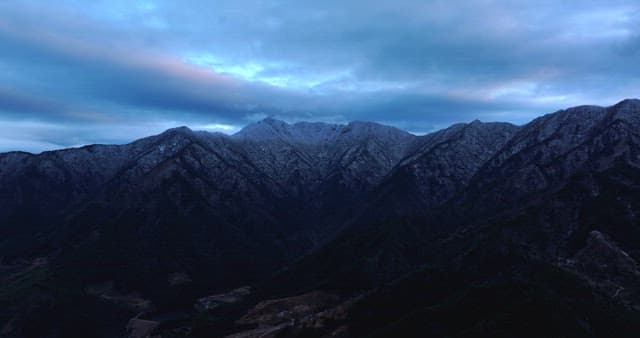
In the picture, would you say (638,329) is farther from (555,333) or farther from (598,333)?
(555,333)

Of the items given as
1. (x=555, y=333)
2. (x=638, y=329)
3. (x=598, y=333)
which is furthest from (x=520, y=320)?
(x=638, y=329)

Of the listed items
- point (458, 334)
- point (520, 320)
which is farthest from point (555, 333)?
point (458, 334)

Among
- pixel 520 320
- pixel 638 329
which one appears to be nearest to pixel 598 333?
pixel 638 329

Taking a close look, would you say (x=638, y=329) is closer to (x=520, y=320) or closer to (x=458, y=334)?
(x=520, y=320)

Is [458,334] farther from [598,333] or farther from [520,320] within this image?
[598,333]

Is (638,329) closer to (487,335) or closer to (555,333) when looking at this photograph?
(555,333)
